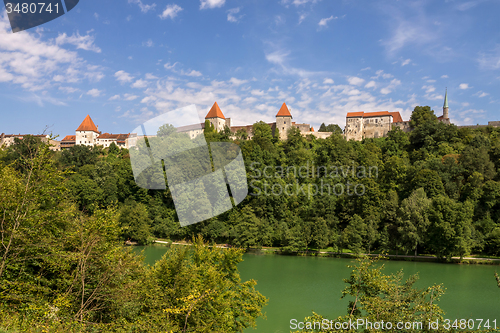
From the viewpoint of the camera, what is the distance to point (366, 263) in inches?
308

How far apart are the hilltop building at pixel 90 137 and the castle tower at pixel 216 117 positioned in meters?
15.1

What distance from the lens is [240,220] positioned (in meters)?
30.0

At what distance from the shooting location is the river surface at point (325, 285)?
1388cm

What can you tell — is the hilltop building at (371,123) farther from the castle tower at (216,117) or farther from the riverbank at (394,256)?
the riverbank at (394,256)

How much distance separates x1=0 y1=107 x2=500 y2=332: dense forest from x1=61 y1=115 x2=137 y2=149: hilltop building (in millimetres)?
16831

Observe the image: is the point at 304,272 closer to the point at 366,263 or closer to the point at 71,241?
the point at 366,263

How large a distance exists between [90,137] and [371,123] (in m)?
48.4

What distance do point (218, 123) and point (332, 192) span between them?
28.9m

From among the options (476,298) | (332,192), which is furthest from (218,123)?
(476,298)

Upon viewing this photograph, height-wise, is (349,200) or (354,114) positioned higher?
(354,114)

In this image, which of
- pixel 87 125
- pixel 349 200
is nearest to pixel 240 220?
pixel 349 200

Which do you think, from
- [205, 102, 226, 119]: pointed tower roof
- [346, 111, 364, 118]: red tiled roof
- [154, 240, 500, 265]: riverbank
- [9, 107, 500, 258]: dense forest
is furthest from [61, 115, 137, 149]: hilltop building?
[154, 240, 500, 265]: riverbank

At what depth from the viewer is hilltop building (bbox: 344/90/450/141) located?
5209 cm

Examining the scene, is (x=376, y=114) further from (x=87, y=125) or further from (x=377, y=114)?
(x=87, y=125)
